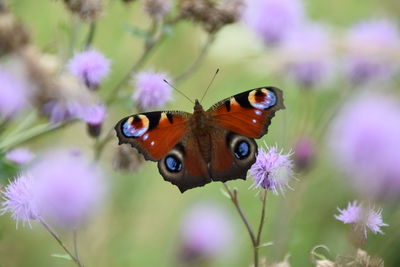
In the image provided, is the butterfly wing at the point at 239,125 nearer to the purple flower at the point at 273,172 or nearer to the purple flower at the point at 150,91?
the purple flower at the point at 273,172

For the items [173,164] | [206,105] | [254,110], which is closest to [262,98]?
[254,110]

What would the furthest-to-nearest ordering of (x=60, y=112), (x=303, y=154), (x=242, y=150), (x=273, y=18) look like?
1. (x=273, y=18)
2. (x=303, y=154)
3. (x=60, y=112)
4. (x=242, y=150)

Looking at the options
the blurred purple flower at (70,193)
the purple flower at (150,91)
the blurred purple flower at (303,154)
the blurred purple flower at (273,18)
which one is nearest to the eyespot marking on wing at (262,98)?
the blurred purple flower at (303,154)

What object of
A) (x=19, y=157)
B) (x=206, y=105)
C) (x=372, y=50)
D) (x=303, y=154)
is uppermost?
(x=372, y=50)

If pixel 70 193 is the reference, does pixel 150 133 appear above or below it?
below

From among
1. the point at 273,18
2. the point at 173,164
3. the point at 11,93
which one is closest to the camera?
the point at 11,93

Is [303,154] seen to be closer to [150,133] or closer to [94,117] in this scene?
[150,133]

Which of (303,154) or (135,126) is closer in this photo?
(135,126)
